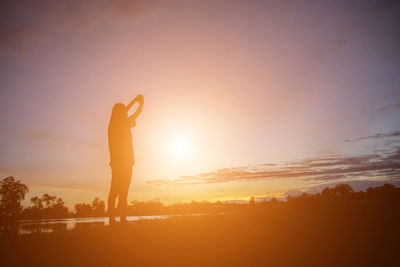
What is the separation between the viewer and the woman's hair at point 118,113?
36.7 ft

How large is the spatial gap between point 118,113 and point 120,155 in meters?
2.23

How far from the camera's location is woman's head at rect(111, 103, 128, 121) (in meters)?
11.2

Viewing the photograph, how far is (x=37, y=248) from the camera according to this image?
6.12 m

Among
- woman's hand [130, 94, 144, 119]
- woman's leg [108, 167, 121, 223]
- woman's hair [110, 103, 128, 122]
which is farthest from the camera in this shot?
woman's hand [130, 94, 144, 119]

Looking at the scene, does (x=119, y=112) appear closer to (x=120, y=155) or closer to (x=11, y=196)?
(x=120, y=155)

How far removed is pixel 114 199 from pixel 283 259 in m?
8.41

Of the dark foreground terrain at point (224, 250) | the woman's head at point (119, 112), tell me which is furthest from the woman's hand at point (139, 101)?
the dark foreground terrain at point (224, 250)

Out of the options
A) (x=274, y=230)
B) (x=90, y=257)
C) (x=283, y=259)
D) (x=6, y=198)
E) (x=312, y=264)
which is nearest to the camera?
(x=312, y=264)

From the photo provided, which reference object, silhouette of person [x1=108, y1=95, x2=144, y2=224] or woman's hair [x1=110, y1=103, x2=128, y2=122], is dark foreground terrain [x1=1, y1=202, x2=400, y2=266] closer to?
silhouette of person [x1=108, y1=95, x2=144, y2=224]

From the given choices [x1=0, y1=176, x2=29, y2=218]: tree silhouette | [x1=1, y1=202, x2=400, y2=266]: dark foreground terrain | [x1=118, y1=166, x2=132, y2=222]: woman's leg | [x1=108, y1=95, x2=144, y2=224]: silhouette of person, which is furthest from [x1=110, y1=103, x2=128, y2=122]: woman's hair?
[x1=0, y1=176, x2=29, y2=218]: tree silhouette

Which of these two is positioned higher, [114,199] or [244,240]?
[114,199]

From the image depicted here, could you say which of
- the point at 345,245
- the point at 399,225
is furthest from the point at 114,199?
the point at 399,225

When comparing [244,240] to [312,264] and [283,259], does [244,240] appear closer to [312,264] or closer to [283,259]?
[283,259]

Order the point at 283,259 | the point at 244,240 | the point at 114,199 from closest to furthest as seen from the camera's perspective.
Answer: the point at 283,259 → the point at 244,240 → the point at 114,199
